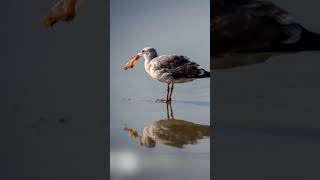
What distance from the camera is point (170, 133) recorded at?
8.01 feet

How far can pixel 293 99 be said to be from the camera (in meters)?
2.06

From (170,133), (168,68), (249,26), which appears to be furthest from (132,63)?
(249,26)

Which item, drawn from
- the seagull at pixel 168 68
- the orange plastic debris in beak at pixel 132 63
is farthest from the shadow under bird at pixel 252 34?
the orange plastic debris in beak at pixel 132 63

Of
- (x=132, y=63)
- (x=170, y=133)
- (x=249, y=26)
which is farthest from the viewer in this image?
(x=132, y=63)

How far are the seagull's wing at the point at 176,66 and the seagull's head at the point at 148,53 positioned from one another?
3 cm

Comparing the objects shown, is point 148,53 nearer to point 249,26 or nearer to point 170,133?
point 170,133

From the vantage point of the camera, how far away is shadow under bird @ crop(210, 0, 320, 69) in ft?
6.82

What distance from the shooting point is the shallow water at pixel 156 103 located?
2.36 meters
